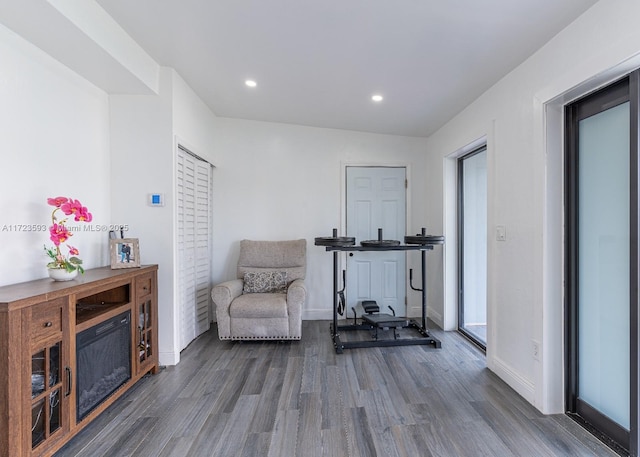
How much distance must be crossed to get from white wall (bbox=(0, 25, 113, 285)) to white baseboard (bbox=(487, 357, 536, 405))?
3358 mm

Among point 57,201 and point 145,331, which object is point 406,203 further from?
point 57,201

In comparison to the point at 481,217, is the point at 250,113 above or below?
above

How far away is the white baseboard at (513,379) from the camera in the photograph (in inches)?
83.7

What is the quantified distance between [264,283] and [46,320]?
212 cm

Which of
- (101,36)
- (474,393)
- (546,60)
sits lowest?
(474,393)

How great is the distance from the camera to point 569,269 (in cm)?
201

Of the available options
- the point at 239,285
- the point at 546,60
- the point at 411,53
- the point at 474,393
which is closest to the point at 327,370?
the point at 474,393

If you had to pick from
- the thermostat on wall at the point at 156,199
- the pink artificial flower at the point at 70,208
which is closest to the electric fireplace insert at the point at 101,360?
the pink artificial flower at the point at 70,208

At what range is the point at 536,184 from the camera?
2076 mm

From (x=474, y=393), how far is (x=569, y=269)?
3.57 feet

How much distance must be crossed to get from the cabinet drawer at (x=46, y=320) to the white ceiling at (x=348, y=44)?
184cm

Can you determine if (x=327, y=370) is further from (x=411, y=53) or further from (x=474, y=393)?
(x=411, y=53)

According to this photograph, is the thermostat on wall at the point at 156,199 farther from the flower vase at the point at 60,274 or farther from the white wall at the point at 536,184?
the white wall at the point at 536,184

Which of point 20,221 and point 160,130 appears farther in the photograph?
point 160,130
